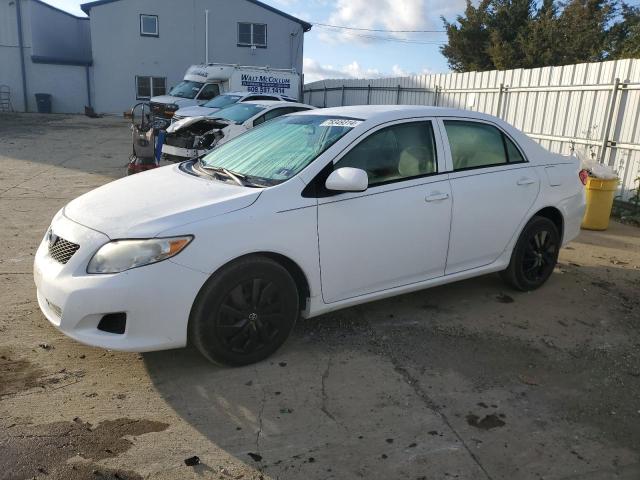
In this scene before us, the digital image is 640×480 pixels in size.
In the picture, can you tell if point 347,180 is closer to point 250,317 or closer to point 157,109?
point 250,317

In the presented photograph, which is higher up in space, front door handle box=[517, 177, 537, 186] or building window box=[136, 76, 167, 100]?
building window box=[136, 76, 167, 100]

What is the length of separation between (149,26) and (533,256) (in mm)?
30093

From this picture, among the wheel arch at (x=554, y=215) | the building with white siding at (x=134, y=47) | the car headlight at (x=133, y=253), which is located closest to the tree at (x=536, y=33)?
the building with white siding at (x=134, y=47)

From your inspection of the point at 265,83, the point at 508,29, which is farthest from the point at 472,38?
the point at 265,83

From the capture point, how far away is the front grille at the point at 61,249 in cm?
331

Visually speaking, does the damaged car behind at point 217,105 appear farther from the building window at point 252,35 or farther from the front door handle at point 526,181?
the building window at point 252,35

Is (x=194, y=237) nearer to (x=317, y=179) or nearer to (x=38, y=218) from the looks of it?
(x=317, y=179)

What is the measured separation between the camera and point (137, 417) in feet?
10.1

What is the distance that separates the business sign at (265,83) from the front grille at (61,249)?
17.2 meters

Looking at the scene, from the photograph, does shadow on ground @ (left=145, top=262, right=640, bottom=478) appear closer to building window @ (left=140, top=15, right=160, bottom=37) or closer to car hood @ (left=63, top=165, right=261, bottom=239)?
car hood @ (left=63, top=165, right=261, bottom=239)

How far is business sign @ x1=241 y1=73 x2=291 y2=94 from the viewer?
19.9 m

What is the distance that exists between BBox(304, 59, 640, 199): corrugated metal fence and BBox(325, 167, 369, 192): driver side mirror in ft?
22.5

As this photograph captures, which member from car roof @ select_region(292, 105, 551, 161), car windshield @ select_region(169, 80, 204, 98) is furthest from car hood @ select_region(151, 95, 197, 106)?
car roof @ select_region(292, 105, 551, 161)

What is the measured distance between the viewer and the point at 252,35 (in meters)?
31.0
